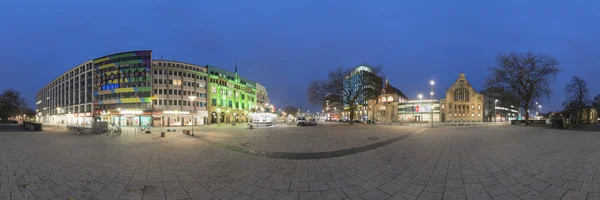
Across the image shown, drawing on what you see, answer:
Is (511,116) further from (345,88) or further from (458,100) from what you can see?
(345,88)

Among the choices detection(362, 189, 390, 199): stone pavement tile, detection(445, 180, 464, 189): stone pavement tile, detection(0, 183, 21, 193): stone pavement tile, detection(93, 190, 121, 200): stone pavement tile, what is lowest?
detection(93, 190, 121, 200): stone pavement tile

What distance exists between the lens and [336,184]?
557 centimetres

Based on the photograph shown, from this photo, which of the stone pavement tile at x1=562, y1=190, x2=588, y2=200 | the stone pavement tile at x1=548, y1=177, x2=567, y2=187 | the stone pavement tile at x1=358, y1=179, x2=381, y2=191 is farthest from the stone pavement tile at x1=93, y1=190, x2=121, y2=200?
the stone pavement tile at x1=548, y1=177, x2=567, y2=187

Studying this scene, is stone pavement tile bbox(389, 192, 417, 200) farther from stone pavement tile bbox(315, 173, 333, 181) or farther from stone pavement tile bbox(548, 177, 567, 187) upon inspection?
stone pavement tile bbox(548, 177, 567, 187)

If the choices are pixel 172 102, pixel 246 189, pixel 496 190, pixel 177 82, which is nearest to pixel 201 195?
pixel 246 189

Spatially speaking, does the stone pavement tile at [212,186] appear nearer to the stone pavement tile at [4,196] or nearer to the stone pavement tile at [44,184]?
the stone pavement tile at [44,184]

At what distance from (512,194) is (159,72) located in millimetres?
55794

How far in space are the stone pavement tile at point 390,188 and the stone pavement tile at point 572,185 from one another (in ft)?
12.2

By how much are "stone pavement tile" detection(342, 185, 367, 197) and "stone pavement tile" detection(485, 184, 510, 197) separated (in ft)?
8.68

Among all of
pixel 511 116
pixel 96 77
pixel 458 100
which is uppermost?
pixel 96 77

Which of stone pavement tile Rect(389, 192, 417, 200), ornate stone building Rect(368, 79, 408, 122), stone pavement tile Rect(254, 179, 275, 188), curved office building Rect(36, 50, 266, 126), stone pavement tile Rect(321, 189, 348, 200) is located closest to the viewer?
stone pavement tile Rect(389, 192, 417, 200)

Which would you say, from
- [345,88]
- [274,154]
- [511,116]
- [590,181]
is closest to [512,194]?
[590,181]

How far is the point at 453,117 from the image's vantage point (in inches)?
3007

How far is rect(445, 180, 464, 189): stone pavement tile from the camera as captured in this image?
5.40 metres
